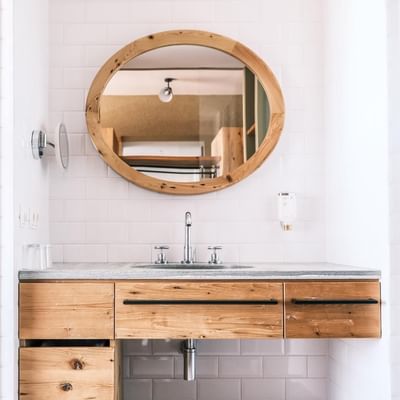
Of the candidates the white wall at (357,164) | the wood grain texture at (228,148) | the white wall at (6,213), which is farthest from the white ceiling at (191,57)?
the white wall at (6,213)

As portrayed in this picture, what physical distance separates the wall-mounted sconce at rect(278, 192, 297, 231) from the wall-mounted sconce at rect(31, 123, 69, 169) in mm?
1047

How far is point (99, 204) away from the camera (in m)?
3.12

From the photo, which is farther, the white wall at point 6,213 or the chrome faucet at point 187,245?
the chrome faucet at point 187,245

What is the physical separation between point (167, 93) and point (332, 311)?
4.41 ft

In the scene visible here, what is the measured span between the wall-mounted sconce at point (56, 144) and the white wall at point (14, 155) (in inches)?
1.7

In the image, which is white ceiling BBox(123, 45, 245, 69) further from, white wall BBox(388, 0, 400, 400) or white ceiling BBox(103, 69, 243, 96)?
white wall BBox(388, 0, 400, 400)

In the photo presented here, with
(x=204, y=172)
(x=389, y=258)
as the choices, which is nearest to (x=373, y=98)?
(x=389, y=258)

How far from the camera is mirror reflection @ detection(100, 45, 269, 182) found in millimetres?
3096

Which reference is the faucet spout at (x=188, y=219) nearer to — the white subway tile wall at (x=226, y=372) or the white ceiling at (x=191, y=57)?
the white subway tile wall at (x=226, y=372)

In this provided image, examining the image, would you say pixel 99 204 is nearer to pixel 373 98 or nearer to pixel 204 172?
pixel 204 172

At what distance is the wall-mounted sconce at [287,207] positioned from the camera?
119 inches

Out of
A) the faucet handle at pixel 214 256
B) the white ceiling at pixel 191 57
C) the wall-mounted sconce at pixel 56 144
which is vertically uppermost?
the white ceiling at pixel 191 57

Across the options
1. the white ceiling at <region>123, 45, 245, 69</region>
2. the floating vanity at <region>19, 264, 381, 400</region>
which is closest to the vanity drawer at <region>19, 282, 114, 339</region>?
the floating vanity at <region>19, 264, 381, 400</region>

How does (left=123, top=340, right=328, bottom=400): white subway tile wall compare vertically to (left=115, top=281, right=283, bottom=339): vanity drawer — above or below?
below
